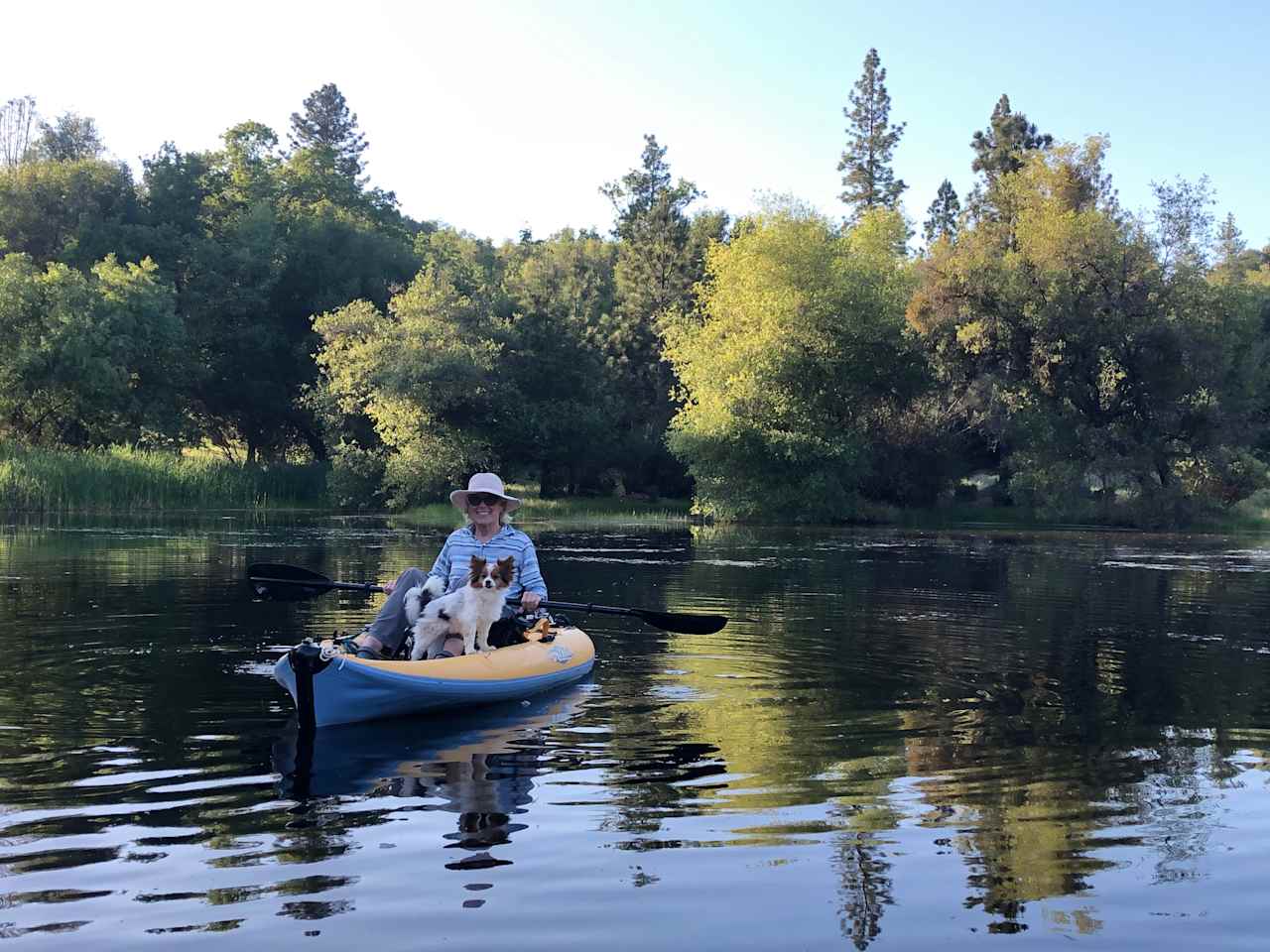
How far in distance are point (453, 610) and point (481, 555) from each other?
0.80 meters

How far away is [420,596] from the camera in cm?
911

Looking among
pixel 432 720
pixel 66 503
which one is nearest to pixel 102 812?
pixel 432 720

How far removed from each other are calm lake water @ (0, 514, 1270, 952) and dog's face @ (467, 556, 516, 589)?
96cm

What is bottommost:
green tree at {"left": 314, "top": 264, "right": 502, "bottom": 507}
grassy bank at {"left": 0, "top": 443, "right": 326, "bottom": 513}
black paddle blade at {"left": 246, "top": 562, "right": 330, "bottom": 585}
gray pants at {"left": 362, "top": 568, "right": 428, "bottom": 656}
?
gray pants at {"left": 362, "top": 568, "right": 428, "bottom": 656}

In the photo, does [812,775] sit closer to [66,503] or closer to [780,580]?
[780,580]

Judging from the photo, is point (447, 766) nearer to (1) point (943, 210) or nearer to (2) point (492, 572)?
(2) point (492, 572)

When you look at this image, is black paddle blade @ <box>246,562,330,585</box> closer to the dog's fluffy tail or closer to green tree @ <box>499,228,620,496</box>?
the dog's fluffy tail

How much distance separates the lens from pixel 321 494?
145 feet

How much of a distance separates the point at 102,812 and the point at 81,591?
1091cm

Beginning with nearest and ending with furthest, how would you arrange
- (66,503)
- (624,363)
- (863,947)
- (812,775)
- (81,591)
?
1. (863,947)
2. (812,775)
3. (81,591)
4. (66,503)
5. (624,363)

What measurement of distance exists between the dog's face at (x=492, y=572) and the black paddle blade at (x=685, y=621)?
3013 mm

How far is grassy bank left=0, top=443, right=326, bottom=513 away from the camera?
32.7 m

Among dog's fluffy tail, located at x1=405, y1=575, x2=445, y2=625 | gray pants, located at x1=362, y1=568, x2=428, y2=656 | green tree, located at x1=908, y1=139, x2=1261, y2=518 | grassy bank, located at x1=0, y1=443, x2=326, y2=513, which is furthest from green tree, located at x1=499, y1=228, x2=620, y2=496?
dog's fluffy tail, located at x1=405, y1=575, x2=445, y2=625

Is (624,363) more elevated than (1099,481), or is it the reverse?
(624,363)
